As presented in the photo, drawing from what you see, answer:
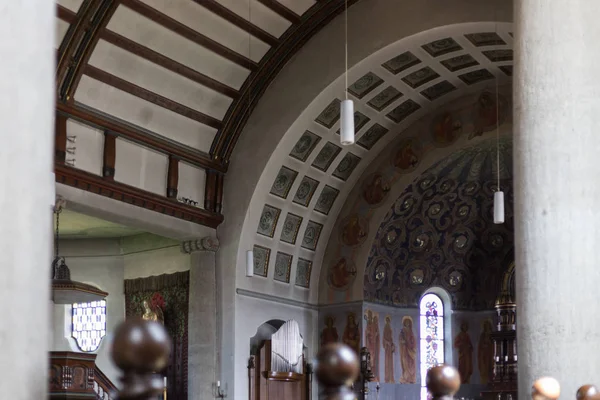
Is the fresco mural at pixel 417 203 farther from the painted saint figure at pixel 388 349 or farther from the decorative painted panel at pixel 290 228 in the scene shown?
the decorative painted panel at pixel 290 228

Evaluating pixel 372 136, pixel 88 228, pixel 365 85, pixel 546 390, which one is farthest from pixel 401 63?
pixel 546 390

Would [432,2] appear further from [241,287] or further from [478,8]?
[241,287]

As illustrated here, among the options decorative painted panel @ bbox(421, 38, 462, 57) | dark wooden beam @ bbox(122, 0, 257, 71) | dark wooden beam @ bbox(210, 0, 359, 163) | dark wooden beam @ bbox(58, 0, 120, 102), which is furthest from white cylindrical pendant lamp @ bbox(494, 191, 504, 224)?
dark wooden beam @ bbox(58, 0, 120, 102)

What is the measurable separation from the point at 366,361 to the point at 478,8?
26.5ft

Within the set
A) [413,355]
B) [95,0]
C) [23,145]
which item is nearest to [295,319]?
[413,355]

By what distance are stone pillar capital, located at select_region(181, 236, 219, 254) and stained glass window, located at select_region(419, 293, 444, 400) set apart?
6497 mm

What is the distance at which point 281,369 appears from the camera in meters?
19.7

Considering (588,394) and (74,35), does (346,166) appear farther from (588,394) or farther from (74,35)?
(588,394)

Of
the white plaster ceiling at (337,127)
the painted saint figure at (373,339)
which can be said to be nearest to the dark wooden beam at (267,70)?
the white plaster ceiling at (337,127)

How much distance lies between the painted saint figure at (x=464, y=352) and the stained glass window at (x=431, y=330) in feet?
1.42

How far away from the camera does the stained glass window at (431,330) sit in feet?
74.1

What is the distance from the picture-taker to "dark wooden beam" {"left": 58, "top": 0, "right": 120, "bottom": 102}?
14984mm

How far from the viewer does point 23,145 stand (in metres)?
2.34

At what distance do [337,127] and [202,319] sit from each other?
4.84 m
